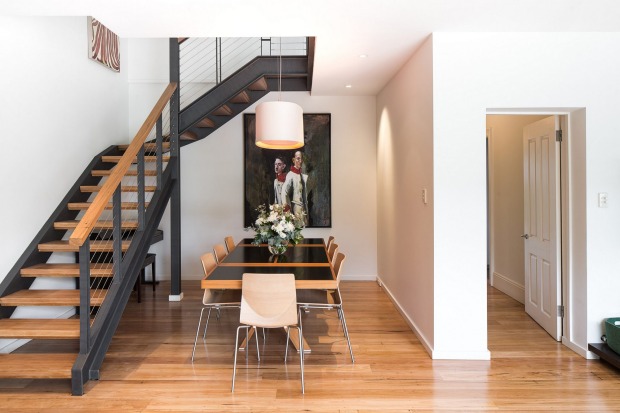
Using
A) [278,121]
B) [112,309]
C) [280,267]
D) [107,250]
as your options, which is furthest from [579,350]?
[107,250]

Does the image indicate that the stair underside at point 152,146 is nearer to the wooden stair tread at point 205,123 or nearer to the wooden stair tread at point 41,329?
the wooden stair tread at point 205,123

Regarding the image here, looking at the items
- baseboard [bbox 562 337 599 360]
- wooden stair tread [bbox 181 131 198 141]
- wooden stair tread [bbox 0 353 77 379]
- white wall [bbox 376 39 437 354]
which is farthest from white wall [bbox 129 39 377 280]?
wooden stair tread [bbox 0 353 77 379]

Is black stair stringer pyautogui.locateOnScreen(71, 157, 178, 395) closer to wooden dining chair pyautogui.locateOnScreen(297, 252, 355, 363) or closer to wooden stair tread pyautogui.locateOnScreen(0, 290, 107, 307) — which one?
wooden stair tread pyautogui.locateOnScreen(0, 290, 107, 307)

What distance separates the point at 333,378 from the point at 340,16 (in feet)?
8.98

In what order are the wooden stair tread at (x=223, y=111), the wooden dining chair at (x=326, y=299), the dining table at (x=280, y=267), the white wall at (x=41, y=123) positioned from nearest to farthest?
the dining table at (x=280, y=267), the wooden dining chair at (x=326, y=299), the white wall at (x=41, y=123), the wooden stair tread at (x=223, y=111)

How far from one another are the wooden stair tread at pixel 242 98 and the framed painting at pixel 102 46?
1.74 metres

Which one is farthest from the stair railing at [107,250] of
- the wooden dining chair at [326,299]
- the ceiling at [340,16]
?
the wooden dining chair at [326,299]

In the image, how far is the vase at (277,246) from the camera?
4.09 m

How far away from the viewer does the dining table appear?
3138 mm

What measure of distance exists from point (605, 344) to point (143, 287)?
216 inches

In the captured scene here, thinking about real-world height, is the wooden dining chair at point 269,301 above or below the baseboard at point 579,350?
above

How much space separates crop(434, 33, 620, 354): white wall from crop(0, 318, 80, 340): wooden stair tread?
118 inches

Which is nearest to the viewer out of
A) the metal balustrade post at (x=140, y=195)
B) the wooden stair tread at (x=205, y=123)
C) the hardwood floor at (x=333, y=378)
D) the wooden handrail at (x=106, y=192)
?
the hardwood floor at (x=333, y=378)

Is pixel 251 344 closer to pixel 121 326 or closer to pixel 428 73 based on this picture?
pixel 121 326
